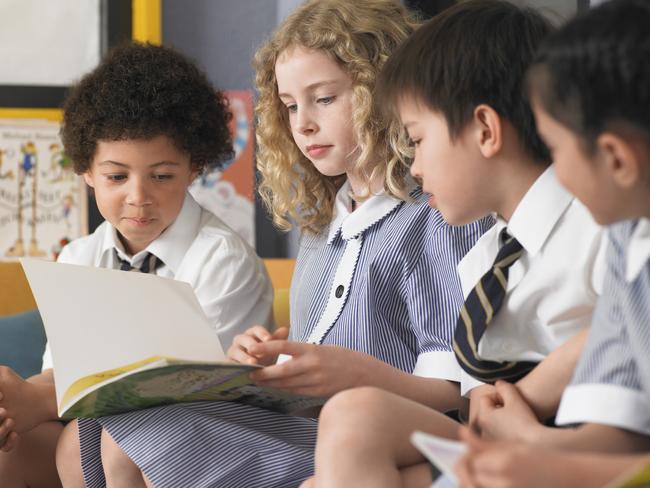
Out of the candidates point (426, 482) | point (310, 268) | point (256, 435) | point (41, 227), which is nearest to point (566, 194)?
point (426, 482)

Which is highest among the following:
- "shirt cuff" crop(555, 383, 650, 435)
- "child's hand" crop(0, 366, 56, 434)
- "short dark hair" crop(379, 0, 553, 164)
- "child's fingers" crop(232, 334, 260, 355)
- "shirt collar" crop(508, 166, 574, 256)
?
"short dark hair" crop(379, 0, 553, 164)

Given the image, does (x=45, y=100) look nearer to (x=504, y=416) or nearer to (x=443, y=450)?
(x=504, y=416)

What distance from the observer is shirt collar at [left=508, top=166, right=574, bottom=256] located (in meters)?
1.15

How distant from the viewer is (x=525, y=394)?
1.09 meters

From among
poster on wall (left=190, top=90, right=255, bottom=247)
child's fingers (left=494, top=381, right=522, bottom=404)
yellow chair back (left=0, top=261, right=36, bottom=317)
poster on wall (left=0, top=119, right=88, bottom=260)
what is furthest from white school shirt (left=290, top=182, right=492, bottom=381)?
poster on wall (left=0, top=119, right=88, bottom=260)

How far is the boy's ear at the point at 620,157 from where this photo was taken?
2.72 ft

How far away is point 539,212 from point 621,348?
289mm

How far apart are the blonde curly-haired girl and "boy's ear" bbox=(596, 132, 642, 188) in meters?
0.51

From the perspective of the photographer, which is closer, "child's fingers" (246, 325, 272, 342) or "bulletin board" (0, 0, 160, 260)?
"child's fingers" (246, 325, 272, 342)

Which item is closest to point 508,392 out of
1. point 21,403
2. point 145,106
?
point 21,403

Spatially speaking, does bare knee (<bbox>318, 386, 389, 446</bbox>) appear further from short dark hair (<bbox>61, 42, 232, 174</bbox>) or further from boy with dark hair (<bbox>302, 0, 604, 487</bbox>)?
short dark hair (<bbox>61, 42, 232, 174</bbox>)

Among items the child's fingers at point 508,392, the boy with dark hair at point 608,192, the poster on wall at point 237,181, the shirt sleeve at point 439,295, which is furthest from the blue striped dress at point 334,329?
the poster on wall at point 237,181

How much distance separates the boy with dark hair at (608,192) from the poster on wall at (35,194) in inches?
95.3

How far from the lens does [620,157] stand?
834 millimetres
